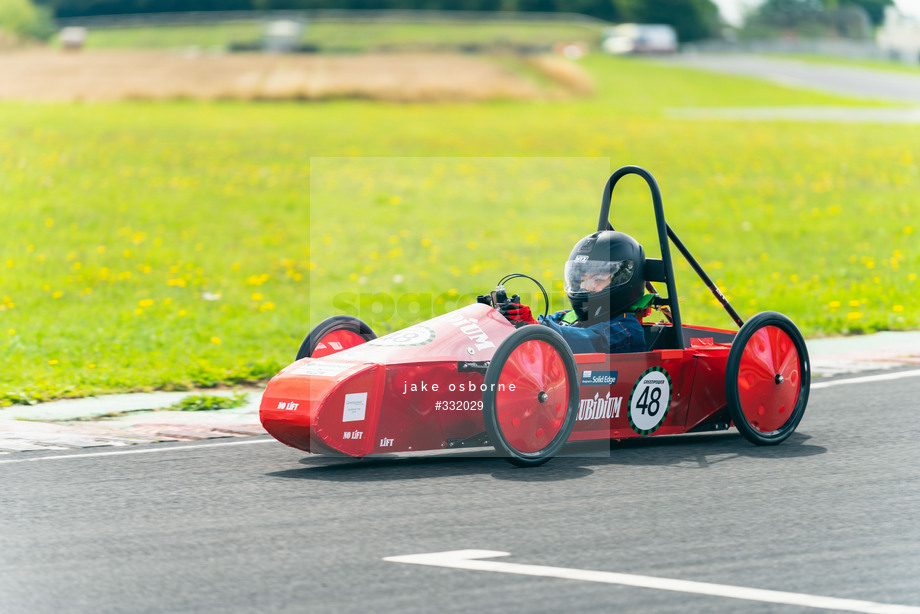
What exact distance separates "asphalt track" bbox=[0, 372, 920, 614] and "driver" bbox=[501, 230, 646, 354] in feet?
2.39

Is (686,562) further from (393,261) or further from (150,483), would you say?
(393,261)

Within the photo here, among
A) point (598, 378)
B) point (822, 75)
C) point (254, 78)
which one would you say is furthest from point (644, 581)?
point (822, 75)

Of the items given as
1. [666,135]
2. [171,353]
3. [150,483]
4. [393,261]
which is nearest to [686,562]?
[150,483]

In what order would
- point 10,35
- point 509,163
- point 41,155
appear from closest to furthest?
point 41,155 < point 509,163 < point 10,35

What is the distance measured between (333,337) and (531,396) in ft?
5.16

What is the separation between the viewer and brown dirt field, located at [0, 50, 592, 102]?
39.3 meters

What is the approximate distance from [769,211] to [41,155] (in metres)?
13.6

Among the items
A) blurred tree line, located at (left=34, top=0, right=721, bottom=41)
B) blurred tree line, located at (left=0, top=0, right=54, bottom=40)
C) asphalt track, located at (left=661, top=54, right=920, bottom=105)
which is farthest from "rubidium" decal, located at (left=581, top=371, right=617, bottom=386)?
blurred tree line, located at (left=34, top=0, right=721, bottom=41)

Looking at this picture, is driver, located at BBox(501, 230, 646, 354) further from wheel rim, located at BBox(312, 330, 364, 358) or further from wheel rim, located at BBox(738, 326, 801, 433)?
wheel rim, located at BBox(312, 330, 364, 358)

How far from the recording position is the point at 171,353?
10.5m

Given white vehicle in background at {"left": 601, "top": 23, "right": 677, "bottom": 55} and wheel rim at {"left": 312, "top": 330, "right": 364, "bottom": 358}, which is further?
white vehicle in background at {"left": 601, "top": 23, "right": 677, "bottom": 55}

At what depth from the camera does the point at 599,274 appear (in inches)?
296

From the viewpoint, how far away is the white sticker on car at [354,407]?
654 centimetres

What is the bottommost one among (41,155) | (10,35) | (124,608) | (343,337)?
(124,608)
